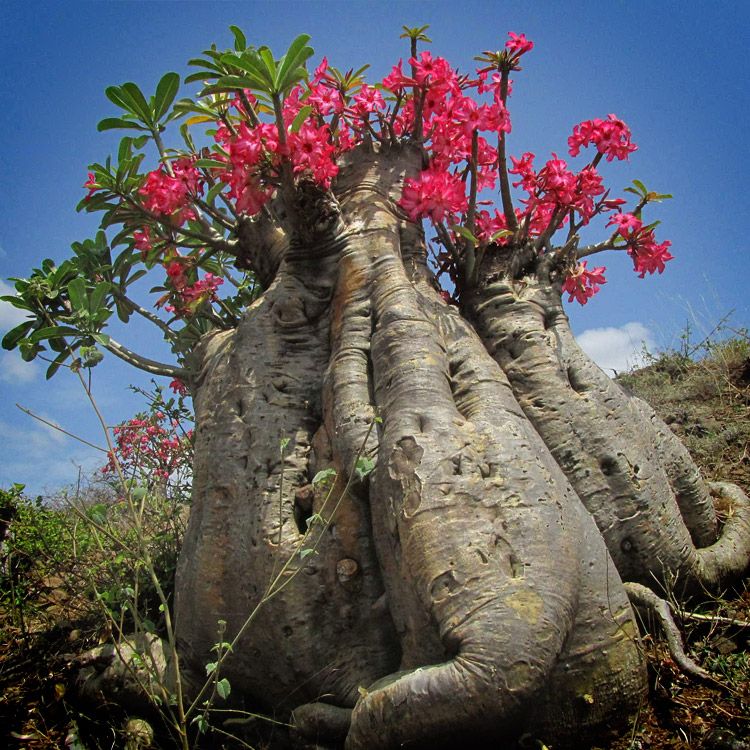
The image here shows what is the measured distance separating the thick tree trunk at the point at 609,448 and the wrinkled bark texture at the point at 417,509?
1cm

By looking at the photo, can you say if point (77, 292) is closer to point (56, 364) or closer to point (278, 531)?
point (56, 364)

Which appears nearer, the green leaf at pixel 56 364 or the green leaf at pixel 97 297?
the green leaf at pixel 97 297

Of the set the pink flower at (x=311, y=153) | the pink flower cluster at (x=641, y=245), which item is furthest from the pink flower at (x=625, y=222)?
the pink flower at (x=311, y=153)

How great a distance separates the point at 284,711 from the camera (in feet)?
7.64

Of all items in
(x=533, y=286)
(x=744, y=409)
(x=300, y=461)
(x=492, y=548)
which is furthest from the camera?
(x=744, y=409)

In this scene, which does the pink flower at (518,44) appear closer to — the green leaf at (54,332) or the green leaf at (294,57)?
the green leaf at (294,57)

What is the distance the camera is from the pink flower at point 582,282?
369 centimetres

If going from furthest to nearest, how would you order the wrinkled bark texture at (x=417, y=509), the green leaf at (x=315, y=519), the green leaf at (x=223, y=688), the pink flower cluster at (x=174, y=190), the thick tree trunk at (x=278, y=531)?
1. the pink flower cluster at (x=174, y=190)
2. the thick tree trunk at (x=278, y=531)
3. the green leaf at (x=315, y=519)
4. the wrinkled bark texture at (x=417, y=509)
5. the green leaf at (x=223, y=688)

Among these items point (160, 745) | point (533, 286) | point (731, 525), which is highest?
point (533, 286)

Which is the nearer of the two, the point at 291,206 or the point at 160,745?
the point at 160,745

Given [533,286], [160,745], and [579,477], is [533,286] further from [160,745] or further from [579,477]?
[160,745]

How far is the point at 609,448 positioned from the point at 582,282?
1.30m

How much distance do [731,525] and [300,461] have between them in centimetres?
221

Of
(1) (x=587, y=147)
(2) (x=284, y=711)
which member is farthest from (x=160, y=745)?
(1) (x=587, y=147)
